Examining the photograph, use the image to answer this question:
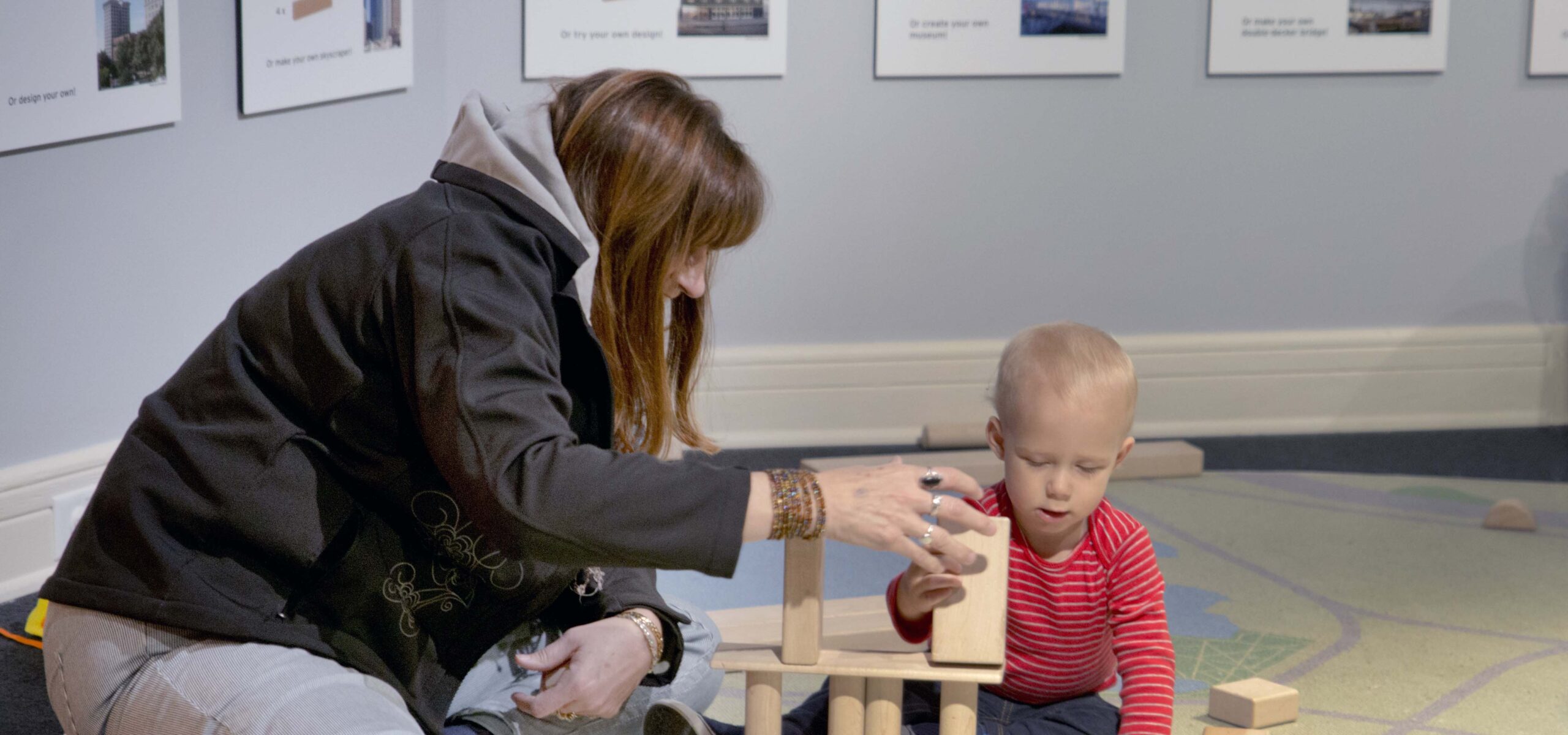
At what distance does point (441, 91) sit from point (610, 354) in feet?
7.78

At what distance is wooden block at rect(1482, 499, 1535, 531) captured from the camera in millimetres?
3502

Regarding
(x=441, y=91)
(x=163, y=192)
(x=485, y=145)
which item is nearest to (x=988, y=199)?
(x=441, y=91)

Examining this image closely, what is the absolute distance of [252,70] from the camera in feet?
9.80

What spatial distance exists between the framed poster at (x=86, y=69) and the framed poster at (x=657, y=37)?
131cm

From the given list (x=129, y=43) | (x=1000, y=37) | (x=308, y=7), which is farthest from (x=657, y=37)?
(x=129, y=43)

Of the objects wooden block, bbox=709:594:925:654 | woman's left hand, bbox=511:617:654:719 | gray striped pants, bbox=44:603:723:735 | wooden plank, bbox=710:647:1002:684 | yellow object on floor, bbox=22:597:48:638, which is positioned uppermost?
wooden plank, bbox=710:647:1002:684

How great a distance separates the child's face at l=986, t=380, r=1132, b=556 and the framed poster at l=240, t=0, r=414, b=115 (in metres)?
1.96

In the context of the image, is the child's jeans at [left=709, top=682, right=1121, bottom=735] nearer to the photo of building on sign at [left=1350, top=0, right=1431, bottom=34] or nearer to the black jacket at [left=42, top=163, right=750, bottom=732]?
the black jacket at [left=42, top=163, right=750, bottom=732]

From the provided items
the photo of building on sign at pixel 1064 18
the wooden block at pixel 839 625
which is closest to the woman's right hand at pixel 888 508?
the wooden block at pixel 839 625

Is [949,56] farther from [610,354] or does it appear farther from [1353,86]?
[610,354]

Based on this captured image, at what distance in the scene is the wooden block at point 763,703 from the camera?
1560 millimetres

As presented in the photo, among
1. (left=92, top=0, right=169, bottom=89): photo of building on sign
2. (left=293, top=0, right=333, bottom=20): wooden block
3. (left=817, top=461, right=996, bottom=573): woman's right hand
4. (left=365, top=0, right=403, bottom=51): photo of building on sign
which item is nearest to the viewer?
(left=817, top=461, right=996, bottom=573): woman's right hand

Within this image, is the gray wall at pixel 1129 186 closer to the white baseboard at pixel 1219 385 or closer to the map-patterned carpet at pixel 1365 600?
the white baseboard at pixel 1219 385

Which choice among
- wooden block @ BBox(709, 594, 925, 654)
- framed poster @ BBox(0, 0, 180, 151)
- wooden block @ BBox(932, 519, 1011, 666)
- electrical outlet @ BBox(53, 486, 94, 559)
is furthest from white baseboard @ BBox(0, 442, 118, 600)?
wooden block @ BBox(932, 519, 1011, 666)
